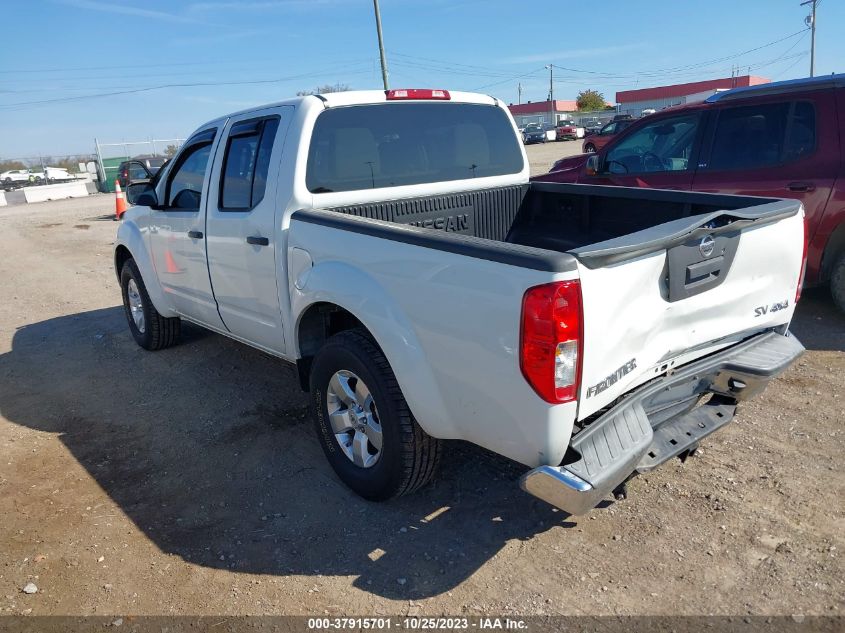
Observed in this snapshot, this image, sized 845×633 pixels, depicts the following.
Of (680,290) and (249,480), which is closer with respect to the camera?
(680,290)

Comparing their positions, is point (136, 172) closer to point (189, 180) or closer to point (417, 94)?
point (189, 180)

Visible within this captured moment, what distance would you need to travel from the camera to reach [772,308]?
3.27 meters

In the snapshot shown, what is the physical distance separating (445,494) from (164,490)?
159 centimetres

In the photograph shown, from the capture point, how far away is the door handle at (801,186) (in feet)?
17.8

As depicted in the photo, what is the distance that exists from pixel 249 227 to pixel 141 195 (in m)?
1.74

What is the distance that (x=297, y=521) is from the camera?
3314 mm

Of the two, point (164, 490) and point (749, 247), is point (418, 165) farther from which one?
point (164, 490)

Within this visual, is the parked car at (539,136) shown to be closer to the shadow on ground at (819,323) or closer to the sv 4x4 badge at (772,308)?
the shadow on ground at (819,323)

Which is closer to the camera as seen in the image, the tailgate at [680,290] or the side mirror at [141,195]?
the tailgate at [680,290]

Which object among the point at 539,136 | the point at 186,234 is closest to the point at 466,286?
the point at 186,234

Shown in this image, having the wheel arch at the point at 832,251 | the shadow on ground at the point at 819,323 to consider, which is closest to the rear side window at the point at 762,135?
the wheel arch at the point at 832,251

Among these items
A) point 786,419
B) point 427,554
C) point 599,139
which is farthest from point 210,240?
point 599,139

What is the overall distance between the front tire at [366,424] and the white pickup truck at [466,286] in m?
A: 0.01

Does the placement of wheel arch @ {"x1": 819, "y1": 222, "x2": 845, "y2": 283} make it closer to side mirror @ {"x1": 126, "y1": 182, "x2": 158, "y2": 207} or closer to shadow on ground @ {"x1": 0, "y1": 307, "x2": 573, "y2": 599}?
→ shadow on ground @ {"x1": 0, "y1": 307, "x2": 573, "y2": 599}
